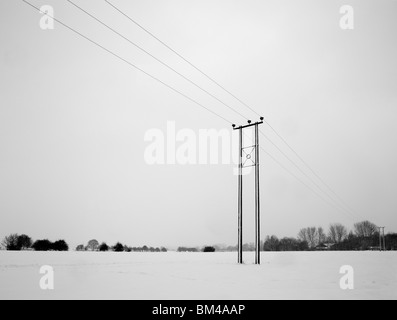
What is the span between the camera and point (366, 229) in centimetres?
16300

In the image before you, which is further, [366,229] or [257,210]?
[366,229]

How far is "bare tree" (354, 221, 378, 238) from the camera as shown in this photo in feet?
522

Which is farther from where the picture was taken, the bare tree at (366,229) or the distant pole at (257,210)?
the bare tree at (366,229)

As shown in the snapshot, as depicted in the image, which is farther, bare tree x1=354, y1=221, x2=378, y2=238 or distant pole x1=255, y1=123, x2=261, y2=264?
bare tree x1=354, y1=221, x2=378, y2=238

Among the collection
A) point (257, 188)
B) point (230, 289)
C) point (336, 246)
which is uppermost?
point (257, 188)

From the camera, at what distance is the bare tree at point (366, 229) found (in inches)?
6265

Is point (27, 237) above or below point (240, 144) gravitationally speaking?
below
